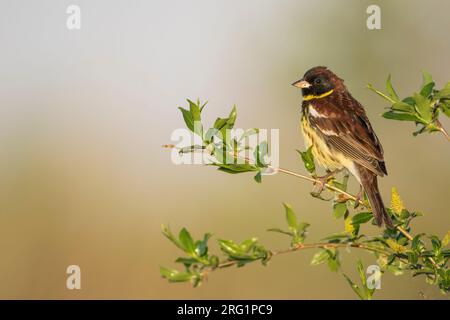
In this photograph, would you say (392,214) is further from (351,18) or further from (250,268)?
A: (351,18)

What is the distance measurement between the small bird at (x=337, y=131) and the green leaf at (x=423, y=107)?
4.32 ft

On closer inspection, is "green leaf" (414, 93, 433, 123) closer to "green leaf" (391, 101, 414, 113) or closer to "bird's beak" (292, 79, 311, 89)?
"green leaf" (391, 101, 414, 113)

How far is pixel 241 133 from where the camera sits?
8.31 ft

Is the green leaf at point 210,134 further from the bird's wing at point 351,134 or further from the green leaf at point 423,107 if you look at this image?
the bird's wing at point 351,134

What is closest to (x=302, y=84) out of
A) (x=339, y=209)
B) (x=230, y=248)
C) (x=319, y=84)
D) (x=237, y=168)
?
(x=319, y=84)

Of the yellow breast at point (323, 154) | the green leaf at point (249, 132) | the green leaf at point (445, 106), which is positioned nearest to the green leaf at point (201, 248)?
the green leaf at point (249, 132)

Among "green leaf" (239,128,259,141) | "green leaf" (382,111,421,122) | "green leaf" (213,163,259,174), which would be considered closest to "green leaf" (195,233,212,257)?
"green leaf" (213,163,259,174)

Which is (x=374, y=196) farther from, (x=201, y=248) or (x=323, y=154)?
(x=201, y=248)

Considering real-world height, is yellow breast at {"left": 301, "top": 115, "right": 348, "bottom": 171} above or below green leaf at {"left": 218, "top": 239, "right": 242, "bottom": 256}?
above

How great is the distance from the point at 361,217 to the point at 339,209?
179 mm

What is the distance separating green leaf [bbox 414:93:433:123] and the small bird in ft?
4.32

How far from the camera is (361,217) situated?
2.51m

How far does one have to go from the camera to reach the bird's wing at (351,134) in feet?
13.3

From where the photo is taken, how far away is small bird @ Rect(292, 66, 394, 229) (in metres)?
4.04
